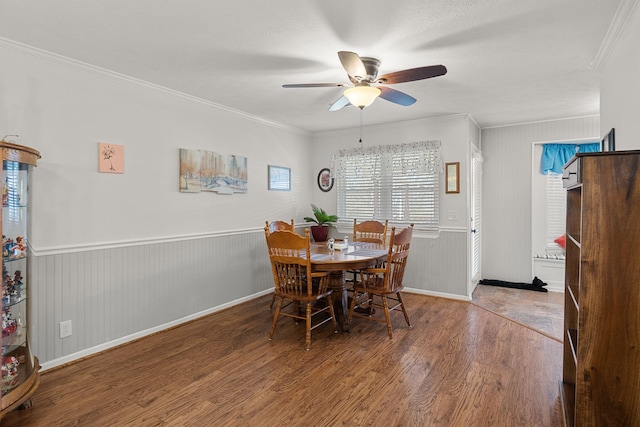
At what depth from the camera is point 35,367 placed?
2.15 m

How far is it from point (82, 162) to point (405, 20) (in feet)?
8.58

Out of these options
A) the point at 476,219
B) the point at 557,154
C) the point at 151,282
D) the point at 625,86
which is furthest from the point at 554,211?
the point at 151,282

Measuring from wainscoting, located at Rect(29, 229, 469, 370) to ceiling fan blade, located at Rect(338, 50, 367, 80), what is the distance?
2.37 metres

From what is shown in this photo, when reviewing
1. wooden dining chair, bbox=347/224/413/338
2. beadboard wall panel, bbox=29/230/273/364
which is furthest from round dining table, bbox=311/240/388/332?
beadboard wall panel, bbox=29/230/273/364

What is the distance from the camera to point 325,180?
547 centimetres

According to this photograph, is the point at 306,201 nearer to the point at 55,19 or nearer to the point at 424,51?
the point at 424,51

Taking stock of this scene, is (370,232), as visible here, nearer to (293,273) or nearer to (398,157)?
(398,157)

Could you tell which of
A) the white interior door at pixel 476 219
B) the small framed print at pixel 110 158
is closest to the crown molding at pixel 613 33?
the white interior door at pixel 476 219

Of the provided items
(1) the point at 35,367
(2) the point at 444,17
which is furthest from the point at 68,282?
(2) the point at 444,17

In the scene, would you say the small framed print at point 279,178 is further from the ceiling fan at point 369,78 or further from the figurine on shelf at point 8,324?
the figurine on shelf at point 8,324

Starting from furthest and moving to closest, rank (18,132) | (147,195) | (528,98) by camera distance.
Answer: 1. (528,98)
2. (147,195)
3. (18,132)

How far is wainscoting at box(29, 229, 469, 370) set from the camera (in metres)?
2.61

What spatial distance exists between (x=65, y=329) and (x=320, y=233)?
Result: 306 centimetres

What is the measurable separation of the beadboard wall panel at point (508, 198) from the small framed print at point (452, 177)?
1.08 m
